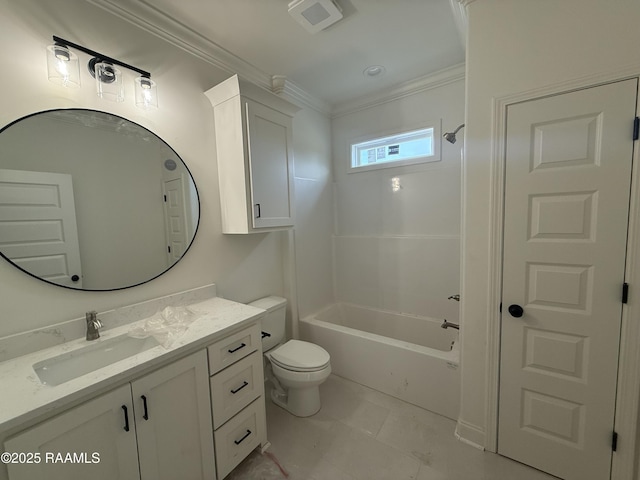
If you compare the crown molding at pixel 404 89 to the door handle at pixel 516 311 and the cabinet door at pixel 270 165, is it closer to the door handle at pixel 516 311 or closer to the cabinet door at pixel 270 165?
the cabinet door at pixel 270 165

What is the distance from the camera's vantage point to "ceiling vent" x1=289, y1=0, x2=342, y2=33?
1.46m

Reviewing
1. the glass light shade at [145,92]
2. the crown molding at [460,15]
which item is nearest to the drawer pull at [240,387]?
the glass light shade at [145,92]

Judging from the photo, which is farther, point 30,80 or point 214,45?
point 214,45

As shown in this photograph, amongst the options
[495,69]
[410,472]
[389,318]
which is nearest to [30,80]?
[495,69]

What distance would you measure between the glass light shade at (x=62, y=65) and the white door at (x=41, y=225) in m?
0.44

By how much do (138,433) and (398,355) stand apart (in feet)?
5.37

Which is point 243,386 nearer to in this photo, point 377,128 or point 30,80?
point 30,80

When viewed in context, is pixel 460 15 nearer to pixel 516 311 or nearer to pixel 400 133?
pixel 400 133

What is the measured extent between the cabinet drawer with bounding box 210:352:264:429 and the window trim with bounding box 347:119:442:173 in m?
2.07

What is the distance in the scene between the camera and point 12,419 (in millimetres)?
764

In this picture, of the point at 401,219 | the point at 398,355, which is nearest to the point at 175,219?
the point at 398,355

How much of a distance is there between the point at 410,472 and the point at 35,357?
193 cm

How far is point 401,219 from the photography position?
2.64 metres

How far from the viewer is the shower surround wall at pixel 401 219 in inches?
92.8
